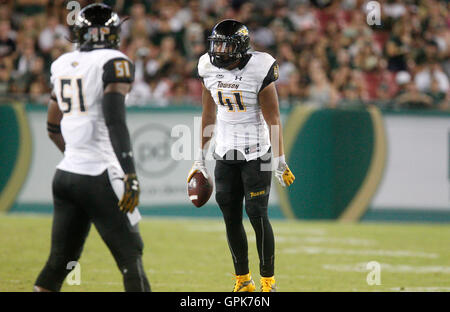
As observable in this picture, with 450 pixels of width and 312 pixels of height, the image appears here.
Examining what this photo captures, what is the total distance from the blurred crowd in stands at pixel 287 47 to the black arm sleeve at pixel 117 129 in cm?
749

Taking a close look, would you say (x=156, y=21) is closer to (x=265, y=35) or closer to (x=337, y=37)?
(x=265, y=35)

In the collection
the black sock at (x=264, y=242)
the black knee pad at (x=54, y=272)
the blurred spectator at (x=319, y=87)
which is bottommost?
the black sock at (x=264, y=242)

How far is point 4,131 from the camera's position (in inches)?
463

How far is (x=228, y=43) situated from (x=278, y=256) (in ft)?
11.1

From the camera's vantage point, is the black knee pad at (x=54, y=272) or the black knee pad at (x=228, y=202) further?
the black knee pad at (x=228, y=202)

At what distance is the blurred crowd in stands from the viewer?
12703 mm

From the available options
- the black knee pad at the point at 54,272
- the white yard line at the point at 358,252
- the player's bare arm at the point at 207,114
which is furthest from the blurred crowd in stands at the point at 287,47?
the black knee pad at the point at 54,272

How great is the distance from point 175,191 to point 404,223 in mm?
3457

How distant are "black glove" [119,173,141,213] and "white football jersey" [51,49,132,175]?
0.16m

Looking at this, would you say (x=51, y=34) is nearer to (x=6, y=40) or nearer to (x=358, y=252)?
(x=6, y=40)

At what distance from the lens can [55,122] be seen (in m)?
4.96

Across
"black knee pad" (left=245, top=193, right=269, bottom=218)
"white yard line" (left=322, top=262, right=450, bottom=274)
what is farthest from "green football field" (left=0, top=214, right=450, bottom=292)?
"black knee pad" (left=245, top=193, right=269, bottom=218)

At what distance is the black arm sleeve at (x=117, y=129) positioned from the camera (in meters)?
4.43

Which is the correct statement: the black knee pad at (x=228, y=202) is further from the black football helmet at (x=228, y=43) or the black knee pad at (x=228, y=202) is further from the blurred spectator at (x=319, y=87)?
the blurred spectator at (x=319, y=87)
